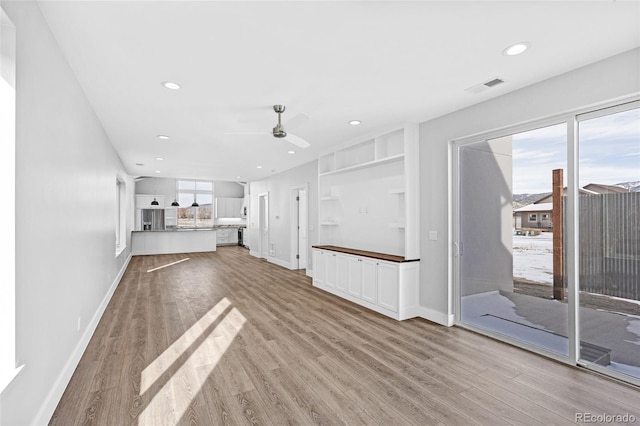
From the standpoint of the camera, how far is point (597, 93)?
2594mm

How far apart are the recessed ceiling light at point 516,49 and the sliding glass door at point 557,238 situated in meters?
0.91

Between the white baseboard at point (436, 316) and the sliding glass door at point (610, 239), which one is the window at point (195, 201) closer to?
the white baseboard at point (436, 316)

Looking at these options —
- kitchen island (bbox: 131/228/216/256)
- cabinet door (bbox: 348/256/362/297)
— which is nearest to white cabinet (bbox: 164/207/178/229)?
kitchen island (bbox: 131/228/216/256)

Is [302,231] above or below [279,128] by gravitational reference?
below

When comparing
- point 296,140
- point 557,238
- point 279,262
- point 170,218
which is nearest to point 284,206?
point 279,262

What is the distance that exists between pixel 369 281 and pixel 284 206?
426 cm

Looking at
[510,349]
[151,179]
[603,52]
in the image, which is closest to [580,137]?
[603,52]

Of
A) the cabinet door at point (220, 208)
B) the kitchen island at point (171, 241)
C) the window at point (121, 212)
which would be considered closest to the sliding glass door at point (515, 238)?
the window at point (121, 212)

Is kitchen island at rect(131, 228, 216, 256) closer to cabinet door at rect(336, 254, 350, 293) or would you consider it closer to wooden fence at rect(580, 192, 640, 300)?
cabinet door at rect(336, 254, 350, 293)

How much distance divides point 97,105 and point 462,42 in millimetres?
3846

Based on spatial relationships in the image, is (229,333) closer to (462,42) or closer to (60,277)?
(60,277)

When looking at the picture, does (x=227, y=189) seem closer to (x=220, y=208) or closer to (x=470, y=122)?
(x=220, y=208)

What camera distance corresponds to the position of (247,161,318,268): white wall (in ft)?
22.9

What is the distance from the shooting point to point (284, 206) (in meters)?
8.30
